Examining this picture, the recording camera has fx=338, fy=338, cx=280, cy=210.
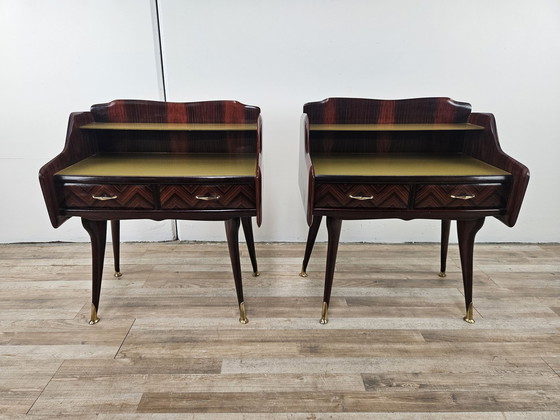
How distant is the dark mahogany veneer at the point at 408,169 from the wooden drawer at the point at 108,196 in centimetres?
60

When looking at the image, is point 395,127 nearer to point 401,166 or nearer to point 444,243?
point 401,166

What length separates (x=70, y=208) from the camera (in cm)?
124

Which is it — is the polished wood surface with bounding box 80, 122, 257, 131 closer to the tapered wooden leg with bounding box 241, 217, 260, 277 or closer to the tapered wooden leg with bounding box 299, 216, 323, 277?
the tapered wooden leg with bounding box 241, 217, 260, 277

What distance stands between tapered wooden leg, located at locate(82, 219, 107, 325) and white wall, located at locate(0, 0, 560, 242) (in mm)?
925

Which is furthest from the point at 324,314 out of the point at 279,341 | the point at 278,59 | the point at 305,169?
the point at 278,59

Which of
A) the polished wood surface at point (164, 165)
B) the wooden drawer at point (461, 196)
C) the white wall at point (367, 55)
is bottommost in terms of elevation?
the wooden drawer at point (461, 196)

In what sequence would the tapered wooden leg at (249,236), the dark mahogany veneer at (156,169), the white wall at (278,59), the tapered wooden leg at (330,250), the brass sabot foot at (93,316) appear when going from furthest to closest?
the white wall at (278,59) → the tapered wooden leg at (249,236) → the brass sabot foot at (93,316) → the tapered wooden leg at (330,250) → the dark mahogany veneer at (156,169)

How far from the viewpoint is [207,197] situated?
1223mm

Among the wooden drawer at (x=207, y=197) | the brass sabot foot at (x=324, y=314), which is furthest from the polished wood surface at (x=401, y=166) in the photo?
the brass sabot foot at (x=324, y=314)

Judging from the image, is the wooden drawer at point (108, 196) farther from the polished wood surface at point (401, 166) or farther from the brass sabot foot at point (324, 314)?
the brass sabot foot at point (324, 314)

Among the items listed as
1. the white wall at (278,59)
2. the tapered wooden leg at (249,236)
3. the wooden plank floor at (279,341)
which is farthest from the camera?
the white wall at (278,59)

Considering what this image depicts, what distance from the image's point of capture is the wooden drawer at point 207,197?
3.98 feet

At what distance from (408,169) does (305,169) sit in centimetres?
40

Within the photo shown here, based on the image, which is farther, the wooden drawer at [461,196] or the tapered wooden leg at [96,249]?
the tapered wooden leg at [96,249]
